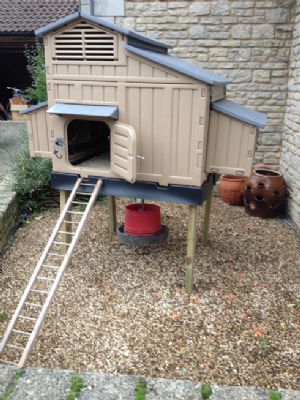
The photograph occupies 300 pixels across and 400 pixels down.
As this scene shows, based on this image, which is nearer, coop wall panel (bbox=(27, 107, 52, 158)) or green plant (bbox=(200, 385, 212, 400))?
green plant (bbox=(200, 385, 212, 400))

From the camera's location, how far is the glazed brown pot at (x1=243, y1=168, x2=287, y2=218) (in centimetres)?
604

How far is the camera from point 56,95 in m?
3.69

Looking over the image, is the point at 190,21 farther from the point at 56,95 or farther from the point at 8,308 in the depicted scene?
the point at 8,308

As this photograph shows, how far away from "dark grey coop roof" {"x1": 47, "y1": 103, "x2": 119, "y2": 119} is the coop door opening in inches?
27.8

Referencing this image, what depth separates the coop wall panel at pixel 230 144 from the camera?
11.5 feet

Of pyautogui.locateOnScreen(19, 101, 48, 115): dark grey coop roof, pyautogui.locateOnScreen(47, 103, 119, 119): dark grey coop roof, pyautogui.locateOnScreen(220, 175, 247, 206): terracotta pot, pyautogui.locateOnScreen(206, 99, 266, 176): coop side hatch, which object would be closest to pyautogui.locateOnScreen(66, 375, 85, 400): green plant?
pyautogui.locateOnScreen(47, 103, 119, 119): dark grey coop roof

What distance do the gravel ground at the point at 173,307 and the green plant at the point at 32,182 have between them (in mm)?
622

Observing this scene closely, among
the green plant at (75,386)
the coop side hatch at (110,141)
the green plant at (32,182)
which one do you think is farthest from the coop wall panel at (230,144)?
the green plant at (32,182)

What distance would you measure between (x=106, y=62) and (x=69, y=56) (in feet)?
1.28


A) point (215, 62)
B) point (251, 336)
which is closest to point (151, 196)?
point (251, 336)

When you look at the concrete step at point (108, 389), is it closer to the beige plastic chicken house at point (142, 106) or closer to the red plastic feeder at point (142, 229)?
the beige plastic chicken house at point (142, 106)

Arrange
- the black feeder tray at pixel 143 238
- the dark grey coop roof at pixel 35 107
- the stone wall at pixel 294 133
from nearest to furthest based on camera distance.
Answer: the dark grey coop roof at pixel 35 107, the black feeder tray at pixel 143 238, the stone wall at pixel 294 133

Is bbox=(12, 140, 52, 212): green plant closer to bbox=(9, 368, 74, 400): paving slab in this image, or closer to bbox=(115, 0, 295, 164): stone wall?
bbox=(115, 0, 295, 164): stone wall

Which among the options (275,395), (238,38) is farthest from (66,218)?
(238,38)
